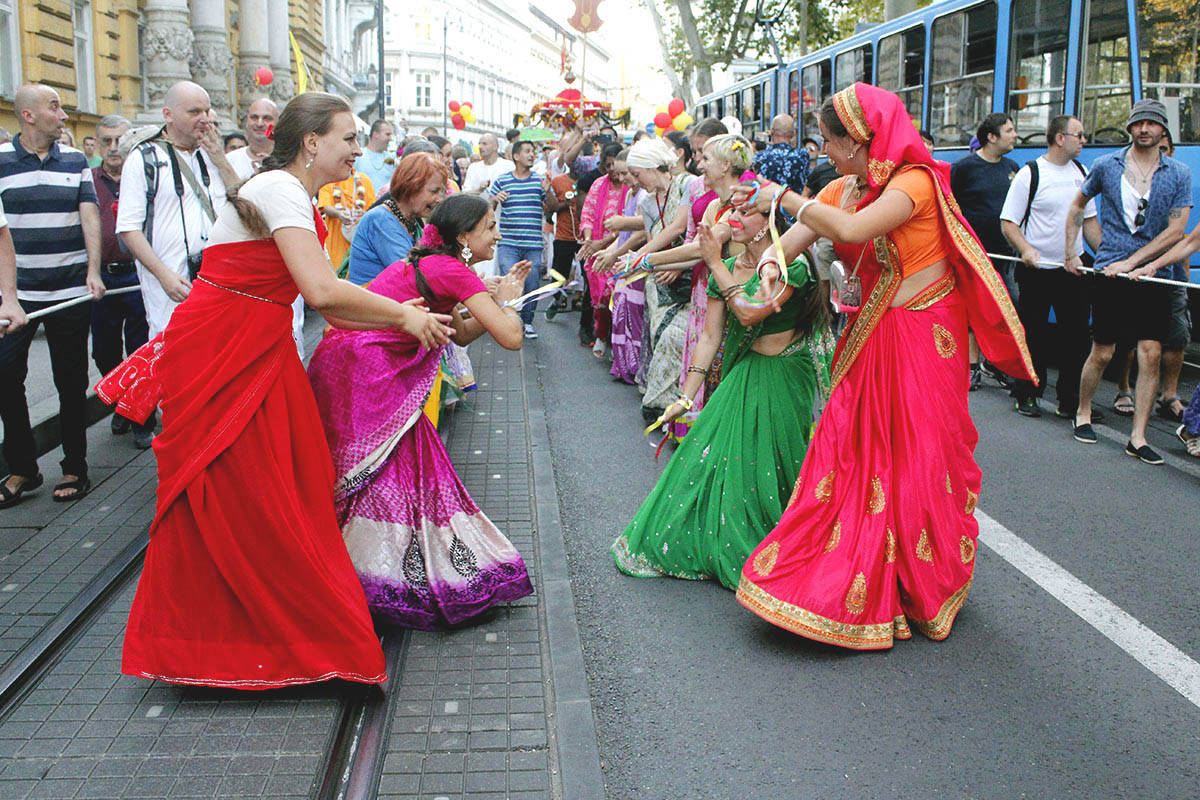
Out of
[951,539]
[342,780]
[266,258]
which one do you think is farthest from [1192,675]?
[266,258]

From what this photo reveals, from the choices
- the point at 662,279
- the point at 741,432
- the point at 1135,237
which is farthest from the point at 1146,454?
the point at 741,432

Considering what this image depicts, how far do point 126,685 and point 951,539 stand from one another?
114 inches

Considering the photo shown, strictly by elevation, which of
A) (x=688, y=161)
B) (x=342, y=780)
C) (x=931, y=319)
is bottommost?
(x=342, y=780)

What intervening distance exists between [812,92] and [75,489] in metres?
16.1

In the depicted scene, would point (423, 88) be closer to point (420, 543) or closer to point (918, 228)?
point (420, 543)

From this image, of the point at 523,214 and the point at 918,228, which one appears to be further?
the point at 523,214

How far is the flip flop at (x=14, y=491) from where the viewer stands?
5824 mm

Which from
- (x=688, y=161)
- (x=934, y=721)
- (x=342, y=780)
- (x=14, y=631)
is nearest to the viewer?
(x=342, y=780)

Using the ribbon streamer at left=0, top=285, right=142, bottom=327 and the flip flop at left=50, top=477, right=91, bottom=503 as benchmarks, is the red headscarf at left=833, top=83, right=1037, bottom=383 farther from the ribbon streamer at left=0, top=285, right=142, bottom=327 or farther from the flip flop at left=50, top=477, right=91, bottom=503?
the flip flop at left=50, top=477, right=91, bottom=503

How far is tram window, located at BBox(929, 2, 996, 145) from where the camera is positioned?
12328mm

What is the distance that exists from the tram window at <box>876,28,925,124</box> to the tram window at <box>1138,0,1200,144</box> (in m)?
4.19

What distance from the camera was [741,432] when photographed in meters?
4.77

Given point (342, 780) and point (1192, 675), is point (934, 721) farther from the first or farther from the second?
point (342, 780)

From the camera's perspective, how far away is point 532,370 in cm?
1027
